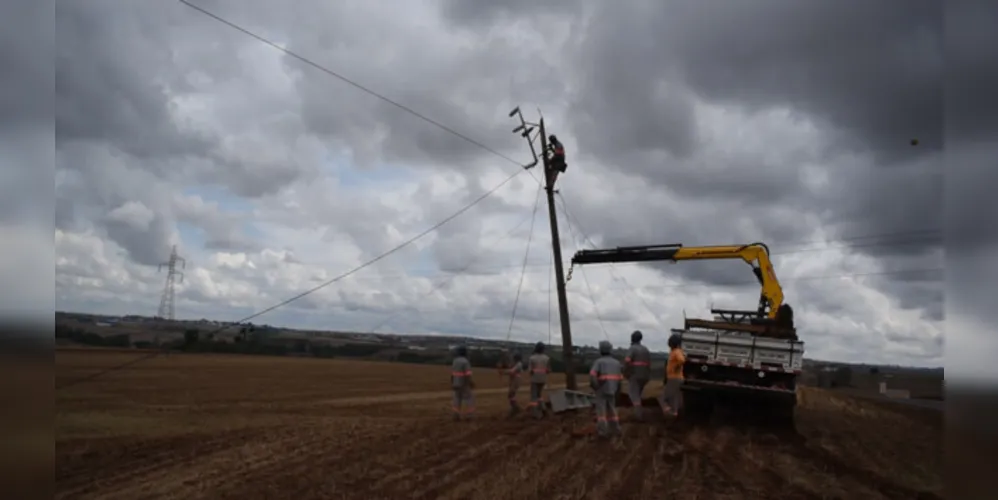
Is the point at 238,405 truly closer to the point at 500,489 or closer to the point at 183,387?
the point at 183,387

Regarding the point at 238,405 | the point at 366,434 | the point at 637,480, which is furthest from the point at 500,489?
the point at 238,405

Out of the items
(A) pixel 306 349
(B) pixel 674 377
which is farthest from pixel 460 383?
(A) pixel 306 349

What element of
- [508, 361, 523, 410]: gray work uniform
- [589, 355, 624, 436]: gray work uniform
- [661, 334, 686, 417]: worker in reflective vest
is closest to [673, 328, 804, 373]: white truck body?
[661, 334, 686, 417]: worker in reflective vest

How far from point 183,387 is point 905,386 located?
45.2m

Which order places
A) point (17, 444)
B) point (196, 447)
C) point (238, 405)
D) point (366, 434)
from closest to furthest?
point (17, 444)
point (196, 447)
point (366, 434)
point (238, 405)

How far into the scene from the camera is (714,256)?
2034 cm

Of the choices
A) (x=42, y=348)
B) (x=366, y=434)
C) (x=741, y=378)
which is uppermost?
(x=42, y=348)

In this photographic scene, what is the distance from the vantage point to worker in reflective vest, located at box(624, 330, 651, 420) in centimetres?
1664

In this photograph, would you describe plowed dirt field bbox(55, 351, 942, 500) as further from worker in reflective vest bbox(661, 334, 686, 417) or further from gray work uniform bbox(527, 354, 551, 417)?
gray work uniform bbox(527, 354, 551, 417)

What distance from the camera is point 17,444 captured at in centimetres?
272

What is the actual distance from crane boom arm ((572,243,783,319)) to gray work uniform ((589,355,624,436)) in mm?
6439

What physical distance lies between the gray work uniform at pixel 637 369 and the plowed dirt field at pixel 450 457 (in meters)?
0.72

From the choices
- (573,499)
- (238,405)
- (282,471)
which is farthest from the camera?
(238,405)

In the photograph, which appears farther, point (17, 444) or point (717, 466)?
point (717, 466)
